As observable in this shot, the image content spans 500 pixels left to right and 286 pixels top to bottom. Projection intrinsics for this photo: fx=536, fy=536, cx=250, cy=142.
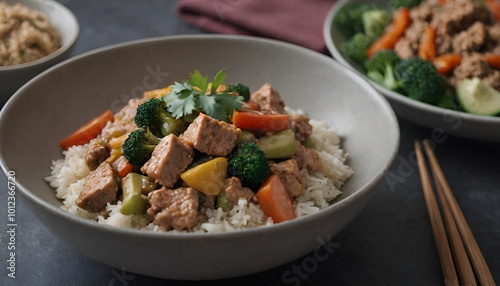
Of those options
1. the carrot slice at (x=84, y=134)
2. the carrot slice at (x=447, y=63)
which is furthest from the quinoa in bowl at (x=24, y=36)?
the carrot slice at (x=447, y=63)

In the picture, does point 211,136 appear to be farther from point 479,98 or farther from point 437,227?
point 479,98

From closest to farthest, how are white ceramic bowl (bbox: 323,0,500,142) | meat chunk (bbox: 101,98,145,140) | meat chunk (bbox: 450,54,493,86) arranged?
meat chunk (bbox: 101,98,145,140) < white ceramic bowl (bbox: 323,0,500,142) < meat chunk (bbox: 450,54,493,86)

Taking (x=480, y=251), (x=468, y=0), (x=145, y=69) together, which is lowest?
(x=480, y=251)

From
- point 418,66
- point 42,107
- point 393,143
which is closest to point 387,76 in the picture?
point 418,66

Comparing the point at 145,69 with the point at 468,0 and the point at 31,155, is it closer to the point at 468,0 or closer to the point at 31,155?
the point at 31,155

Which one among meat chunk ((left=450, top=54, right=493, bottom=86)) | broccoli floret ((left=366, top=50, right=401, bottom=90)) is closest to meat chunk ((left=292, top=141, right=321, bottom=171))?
broccoli floret ((left=366, top=50, right=401, bottom=90))

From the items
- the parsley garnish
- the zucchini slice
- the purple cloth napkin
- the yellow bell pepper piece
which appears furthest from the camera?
the purple cloth napkin

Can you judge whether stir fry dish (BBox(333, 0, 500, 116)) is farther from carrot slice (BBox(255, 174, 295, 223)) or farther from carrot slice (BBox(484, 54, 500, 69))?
carrot slice (BBox(255, 174, 295, 223))

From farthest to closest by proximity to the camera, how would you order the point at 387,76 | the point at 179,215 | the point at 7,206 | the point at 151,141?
the point at 387,76, the point at 7,206, the point at 151,141, the point at 179,215

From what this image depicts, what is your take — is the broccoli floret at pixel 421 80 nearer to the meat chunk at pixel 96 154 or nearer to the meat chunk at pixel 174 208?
the meat chunk at pixel 174 208
